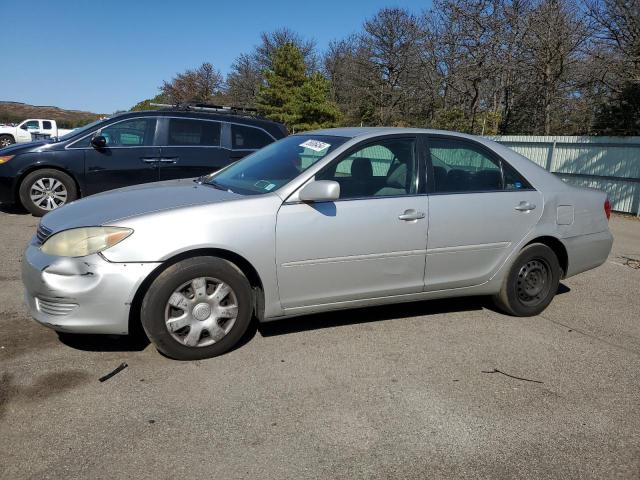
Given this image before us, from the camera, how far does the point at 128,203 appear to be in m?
3.86

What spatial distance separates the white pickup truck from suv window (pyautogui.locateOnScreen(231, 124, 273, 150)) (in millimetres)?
23545

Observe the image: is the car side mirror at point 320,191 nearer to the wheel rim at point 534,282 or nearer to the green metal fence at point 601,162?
the wheel rim at point 534,282

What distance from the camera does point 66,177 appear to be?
8656mm

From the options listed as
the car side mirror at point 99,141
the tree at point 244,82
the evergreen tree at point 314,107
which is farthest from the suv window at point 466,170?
the tree at point 244,82

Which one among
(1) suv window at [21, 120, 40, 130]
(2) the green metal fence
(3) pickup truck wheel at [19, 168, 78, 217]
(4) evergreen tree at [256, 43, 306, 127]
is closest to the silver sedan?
(3) pickup truck wheel at [19, 168, 78, 217]

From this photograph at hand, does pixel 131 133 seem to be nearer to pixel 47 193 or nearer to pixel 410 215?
pixel 47 193

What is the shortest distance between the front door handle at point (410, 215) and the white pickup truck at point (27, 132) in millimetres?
29096

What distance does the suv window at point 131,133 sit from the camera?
8664mm

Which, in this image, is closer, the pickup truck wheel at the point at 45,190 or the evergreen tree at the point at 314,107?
the pickup truck wheel at the point at 45,190

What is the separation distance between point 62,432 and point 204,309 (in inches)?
43.8

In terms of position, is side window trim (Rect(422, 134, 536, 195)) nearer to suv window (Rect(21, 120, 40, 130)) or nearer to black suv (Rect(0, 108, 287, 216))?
black suv (Rect(0, 108, 287, 216))

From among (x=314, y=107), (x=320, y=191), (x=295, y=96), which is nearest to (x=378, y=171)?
(x=320, y=191)

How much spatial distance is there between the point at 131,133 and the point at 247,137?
183cm

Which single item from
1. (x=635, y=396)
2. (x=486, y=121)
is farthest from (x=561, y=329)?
(x=486, y=121)
